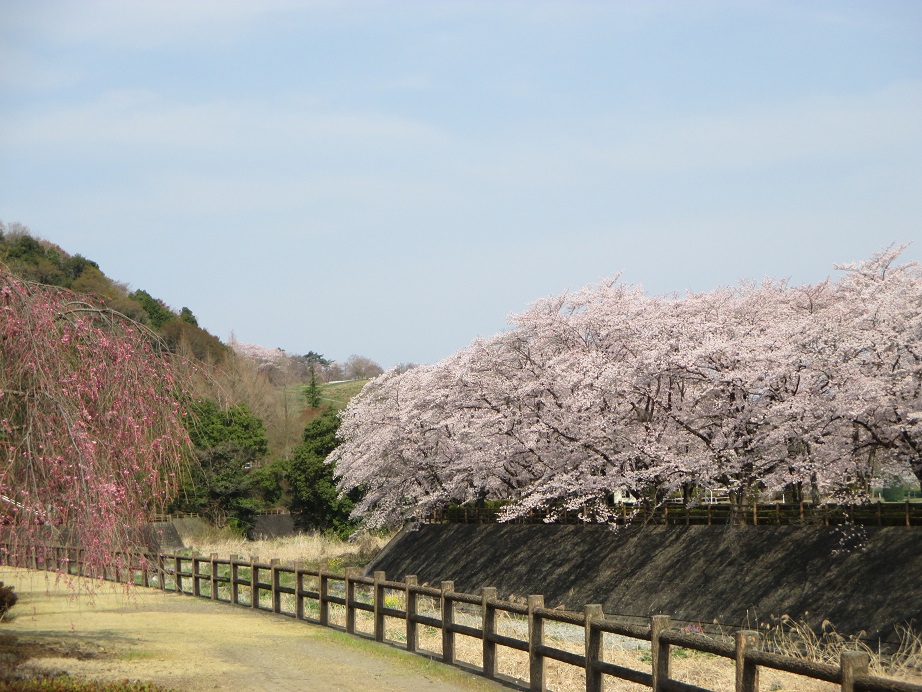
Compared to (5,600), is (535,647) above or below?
above

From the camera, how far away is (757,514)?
29.8 meters

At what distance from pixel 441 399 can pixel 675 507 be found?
39.6 feet

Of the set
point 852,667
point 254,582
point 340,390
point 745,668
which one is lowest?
point 254,582

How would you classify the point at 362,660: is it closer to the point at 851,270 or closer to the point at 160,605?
the point at 160,605

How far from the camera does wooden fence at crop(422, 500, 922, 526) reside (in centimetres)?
2620

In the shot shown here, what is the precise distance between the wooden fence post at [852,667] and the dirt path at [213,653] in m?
5.34

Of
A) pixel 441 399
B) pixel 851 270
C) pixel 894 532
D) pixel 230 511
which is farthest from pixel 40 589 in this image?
pixel 230 511

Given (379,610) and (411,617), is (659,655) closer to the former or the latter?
(411,617)

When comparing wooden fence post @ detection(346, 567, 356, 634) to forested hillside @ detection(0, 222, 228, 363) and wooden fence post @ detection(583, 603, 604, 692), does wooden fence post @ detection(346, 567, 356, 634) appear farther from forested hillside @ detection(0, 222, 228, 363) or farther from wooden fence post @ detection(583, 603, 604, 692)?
forested hillside @ detection(0, 222, 228, 363)

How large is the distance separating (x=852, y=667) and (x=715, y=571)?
21.9 m

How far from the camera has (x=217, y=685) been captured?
468 inches

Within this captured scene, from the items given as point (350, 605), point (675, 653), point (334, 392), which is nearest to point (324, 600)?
point (350, 605)

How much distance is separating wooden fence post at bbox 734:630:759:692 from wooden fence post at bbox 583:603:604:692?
2141 mm

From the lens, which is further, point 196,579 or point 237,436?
point 237,436
